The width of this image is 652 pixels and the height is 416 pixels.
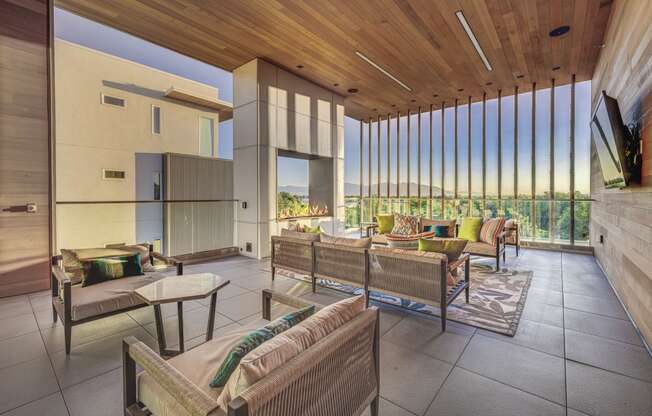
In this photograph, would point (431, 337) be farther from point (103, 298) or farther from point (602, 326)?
point (103, 298)

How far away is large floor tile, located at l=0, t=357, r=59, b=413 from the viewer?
185cm

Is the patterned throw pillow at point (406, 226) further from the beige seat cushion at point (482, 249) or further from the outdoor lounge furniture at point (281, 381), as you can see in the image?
the outdoor lounge furniture at point (281, 381)

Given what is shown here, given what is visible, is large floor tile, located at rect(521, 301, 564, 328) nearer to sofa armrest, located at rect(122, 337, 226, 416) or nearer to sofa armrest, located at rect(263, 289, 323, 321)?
sofa armrest, located at rect(263, 289, 323, 321)

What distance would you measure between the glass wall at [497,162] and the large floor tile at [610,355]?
509 cm

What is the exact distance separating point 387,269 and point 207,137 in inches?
299

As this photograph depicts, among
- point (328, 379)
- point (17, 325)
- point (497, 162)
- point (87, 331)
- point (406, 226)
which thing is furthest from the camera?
point (497, 162)

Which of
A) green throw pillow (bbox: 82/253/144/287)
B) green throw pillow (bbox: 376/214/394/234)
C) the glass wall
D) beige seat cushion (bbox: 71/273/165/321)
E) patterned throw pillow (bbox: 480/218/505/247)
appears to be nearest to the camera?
beige seat cushion (bbox: 71/273/165/321)

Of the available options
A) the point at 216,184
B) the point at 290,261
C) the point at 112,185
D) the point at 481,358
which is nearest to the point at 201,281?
the point at 290,261

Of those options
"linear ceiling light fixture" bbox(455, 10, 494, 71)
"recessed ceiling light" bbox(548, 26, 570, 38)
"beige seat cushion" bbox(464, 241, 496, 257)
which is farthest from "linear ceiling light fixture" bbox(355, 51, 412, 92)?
"beige seat cushion" bbox(464, 241, 496, 257)

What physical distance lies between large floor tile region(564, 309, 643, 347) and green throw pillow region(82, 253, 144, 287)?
14.6 ft

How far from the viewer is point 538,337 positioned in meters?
2.60

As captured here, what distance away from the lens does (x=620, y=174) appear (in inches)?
118

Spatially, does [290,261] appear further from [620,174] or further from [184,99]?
[184,99]

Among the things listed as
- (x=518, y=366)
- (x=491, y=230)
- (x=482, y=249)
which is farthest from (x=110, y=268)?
(x=491, y=230)
